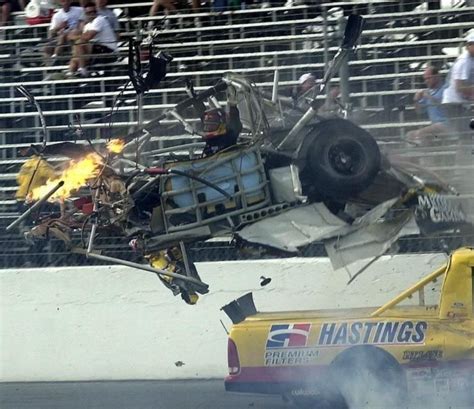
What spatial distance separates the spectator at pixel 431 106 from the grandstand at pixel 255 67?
7 centimetres

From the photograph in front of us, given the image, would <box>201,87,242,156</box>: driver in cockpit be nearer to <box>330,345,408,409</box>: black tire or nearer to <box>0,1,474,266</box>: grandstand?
<box>0,1,474,266</box>: grandstand

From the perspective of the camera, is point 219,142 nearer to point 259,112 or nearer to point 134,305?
point 259,112

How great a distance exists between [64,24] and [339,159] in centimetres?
474

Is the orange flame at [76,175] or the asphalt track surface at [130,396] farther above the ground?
the orange flame at [76,175]

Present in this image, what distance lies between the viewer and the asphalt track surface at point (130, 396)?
9938mm

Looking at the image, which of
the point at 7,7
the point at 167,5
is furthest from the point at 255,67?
the point at 7,7

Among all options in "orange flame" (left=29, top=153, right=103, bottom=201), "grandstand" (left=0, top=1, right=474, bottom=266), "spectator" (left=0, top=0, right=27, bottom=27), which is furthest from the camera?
"spectator" (left=0, top=0, right=27, bottom=27)

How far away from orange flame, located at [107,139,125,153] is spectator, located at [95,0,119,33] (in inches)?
122

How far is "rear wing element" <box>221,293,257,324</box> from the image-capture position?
9.43m

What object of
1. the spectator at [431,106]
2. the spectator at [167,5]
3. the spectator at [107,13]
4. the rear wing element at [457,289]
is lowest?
the rear wing element at [457,289]

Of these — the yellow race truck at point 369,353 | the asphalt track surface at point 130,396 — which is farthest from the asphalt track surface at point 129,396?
the yellow race truck at point 369,353

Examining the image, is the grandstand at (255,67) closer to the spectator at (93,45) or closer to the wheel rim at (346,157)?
the spectator at (93,45)

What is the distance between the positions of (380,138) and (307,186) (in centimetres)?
169

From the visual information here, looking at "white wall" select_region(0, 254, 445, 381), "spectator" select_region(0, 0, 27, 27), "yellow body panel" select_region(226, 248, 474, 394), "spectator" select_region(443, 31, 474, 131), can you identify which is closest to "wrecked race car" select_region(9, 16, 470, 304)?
"yellow body panel" select_region(226, 248, 474, 394)
